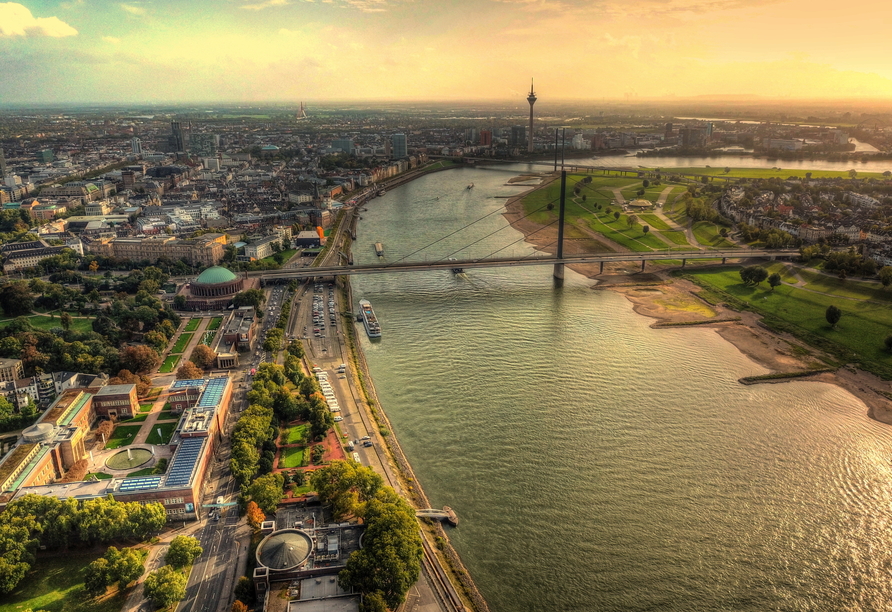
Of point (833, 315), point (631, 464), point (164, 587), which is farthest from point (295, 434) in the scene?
point (833, 315)

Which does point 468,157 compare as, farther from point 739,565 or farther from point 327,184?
point 739,565

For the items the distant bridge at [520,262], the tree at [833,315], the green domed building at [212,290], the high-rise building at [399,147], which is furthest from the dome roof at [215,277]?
the high-rise building at [399,147]

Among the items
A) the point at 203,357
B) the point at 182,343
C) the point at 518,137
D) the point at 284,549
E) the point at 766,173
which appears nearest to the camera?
the point at 284,549

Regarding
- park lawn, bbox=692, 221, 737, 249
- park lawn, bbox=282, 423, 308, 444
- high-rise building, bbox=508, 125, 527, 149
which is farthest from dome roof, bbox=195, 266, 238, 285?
high-rise building, bbox=508, 125, 527, 149

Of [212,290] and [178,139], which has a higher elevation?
[178,139]

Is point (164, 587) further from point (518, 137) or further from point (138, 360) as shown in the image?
point (518, 137)
